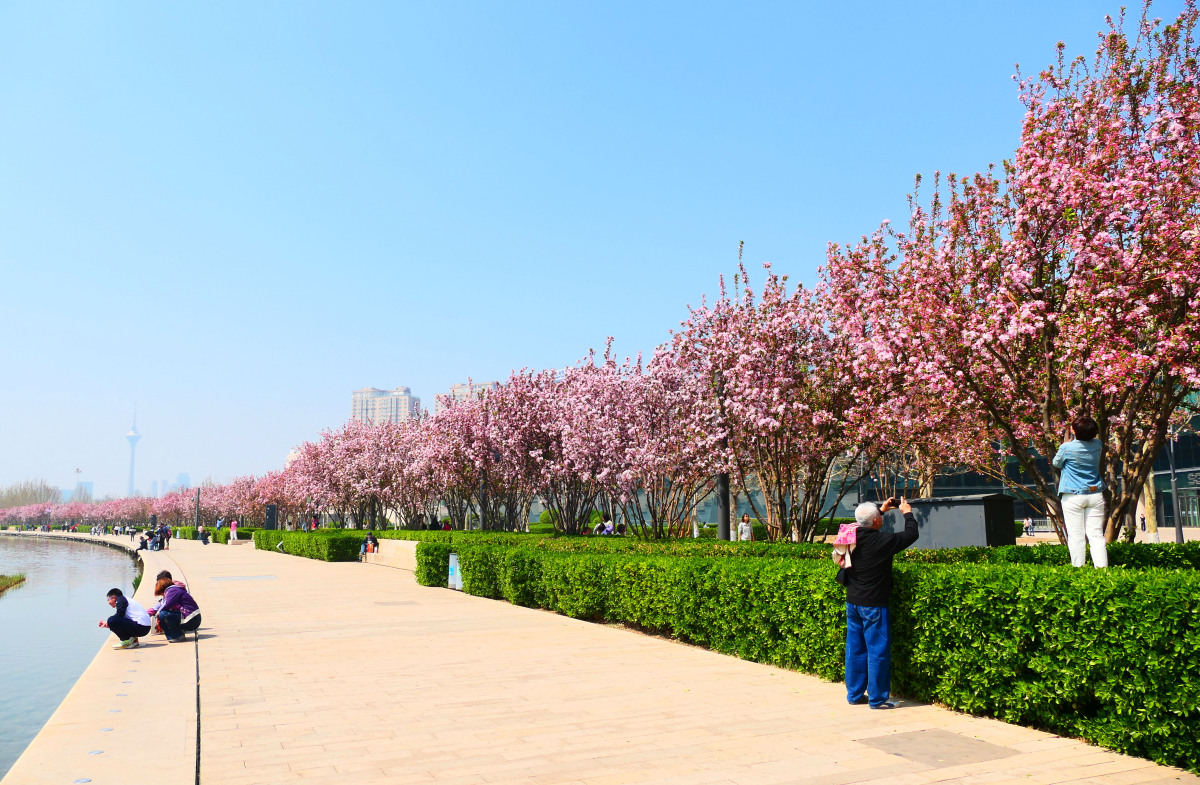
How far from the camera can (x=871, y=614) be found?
721 cm

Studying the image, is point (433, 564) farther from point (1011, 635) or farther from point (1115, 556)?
point (1011, 635)

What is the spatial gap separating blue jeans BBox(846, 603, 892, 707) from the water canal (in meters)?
7.96

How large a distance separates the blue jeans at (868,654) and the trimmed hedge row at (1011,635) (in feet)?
0.96

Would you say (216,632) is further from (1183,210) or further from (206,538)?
(206,538)

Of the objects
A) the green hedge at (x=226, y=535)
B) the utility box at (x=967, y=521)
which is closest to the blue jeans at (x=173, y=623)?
the utility box at (x=967, y=521)

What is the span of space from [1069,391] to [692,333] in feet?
28.1

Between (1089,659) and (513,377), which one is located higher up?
(513,377)

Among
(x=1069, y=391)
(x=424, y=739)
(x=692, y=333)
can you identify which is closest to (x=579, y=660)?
(x=424, y=739)

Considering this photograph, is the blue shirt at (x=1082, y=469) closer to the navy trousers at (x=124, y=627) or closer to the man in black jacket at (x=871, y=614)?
the man in black jacket at (x=871, y=614)

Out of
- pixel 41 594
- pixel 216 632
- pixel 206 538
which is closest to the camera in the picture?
pixel 216 632

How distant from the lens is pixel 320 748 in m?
6.11

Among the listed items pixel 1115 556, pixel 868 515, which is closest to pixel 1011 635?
pixel 868 515

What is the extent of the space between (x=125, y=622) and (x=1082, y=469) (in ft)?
35.4

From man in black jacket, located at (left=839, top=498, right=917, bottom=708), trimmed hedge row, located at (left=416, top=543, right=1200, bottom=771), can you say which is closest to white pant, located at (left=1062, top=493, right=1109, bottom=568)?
trimmed hedge row, located at (left=416, top=543, right=1200, bottom=771)
